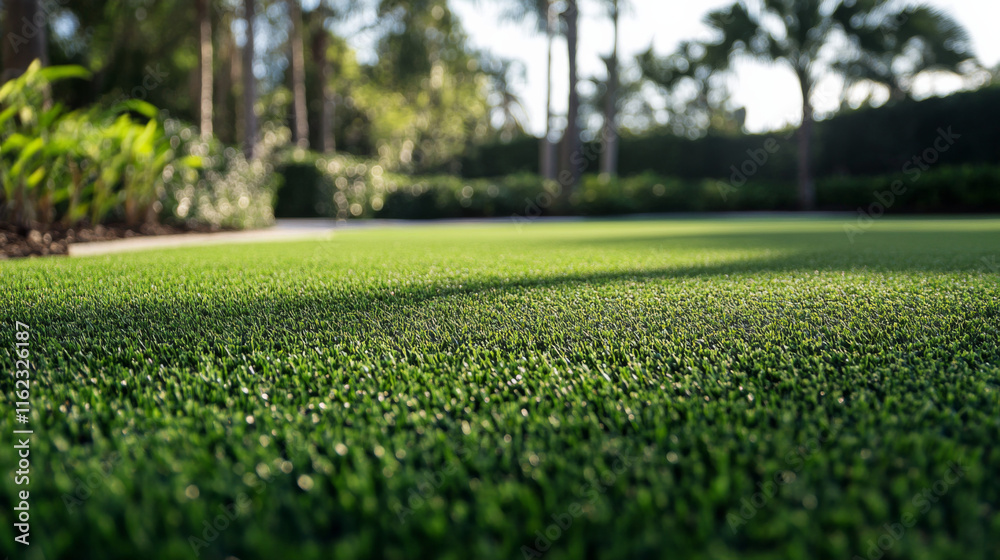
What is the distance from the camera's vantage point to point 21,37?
6.04 meters

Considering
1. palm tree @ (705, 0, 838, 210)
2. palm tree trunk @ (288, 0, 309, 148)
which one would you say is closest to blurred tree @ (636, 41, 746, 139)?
palm tree @ (705, 0, 838, 210)

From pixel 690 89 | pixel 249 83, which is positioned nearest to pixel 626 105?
pixel 690 89

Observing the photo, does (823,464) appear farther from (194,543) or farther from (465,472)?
(194,543)

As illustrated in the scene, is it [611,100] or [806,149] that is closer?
[806,149]

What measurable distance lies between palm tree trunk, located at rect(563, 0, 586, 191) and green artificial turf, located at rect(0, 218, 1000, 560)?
15.4 m

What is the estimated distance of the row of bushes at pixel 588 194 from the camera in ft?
47.7

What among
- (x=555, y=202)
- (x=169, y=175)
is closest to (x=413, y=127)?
(x=555, y=202)

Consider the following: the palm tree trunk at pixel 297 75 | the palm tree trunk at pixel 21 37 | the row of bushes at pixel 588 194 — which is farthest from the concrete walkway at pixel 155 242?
the palm tree trunk at pixel 297 75

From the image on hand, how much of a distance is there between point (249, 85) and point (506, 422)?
1452 centimetres

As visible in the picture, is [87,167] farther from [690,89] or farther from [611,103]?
[690,89]

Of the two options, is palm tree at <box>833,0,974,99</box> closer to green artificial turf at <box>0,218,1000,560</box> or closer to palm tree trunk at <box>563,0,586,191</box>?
palm tree trunk at <box>563,0,586,191</box>

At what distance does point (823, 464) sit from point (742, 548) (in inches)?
12.3

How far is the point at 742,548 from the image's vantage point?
830 millimetres

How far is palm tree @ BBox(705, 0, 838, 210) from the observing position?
56.0ft
